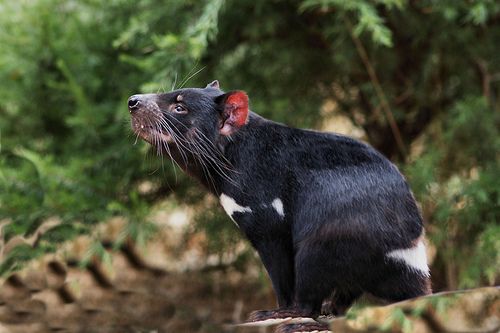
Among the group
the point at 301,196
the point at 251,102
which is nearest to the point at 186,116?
the point at 301,196

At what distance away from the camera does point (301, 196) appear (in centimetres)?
234

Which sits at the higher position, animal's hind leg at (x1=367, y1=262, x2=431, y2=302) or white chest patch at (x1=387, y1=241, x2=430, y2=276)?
white chest patch at (x1=387, y1=241, x2=430, y2=276)

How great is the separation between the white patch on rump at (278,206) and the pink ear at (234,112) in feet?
0.90

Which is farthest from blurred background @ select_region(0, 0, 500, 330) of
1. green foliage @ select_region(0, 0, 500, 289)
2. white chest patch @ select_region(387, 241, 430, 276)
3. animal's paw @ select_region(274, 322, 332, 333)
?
animal's paw @ select_region(274, 322, 332, 333)

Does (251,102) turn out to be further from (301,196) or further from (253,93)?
(301,196)

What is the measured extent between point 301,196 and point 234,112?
0.35m

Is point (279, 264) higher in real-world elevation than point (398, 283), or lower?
higher

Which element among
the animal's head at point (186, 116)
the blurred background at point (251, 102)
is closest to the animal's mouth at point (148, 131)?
the animal's head at point (186, 116)

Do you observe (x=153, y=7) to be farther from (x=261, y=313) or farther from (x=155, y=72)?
(x=261, y=313)

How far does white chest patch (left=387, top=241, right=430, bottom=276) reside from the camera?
7.36 feet

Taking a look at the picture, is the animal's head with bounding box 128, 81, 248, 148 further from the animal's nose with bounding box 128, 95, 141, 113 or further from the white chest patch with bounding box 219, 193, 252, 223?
the white chest patch with bounding box 219, 193, 252, 223

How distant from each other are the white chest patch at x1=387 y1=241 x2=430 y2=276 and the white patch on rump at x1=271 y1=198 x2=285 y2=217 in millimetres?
367

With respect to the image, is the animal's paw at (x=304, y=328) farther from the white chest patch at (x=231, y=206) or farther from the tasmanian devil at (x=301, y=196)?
the white chest patch at (x=231, y=206)

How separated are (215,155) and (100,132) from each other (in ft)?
8.18
